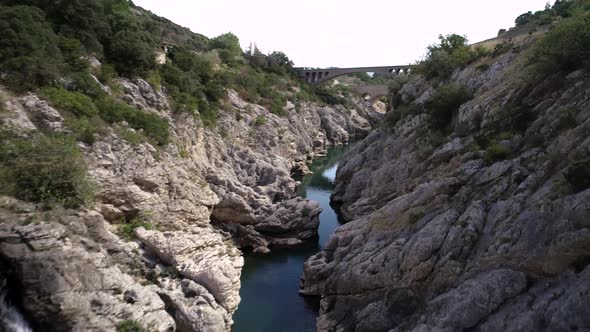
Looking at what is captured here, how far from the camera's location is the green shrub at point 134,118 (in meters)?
23.7

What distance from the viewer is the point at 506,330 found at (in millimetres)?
11523

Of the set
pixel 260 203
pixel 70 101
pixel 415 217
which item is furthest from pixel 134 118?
pixel 415 217

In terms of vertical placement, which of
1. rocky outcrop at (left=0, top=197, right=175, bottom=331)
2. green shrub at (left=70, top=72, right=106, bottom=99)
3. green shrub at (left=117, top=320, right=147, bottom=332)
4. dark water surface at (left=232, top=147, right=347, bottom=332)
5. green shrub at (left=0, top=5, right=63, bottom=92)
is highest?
Result: green shrub at (left=0, top=5, right=63, bottom=92)

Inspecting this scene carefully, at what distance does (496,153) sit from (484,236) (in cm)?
555

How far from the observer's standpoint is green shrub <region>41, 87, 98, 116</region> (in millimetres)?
21375

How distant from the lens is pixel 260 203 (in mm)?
30594

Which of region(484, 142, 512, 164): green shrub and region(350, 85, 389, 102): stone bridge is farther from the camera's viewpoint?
region(350, 85, 389, 102): stone bridge

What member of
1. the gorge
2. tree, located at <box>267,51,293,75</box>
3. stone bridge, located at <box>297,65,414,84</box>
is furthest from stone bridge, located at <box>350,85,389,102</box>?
the gorge

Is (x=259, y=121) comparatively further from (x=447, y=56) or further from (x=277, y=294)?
(x=277, y=294)

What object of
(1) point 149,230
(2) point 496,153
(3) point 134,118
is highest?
(3) point 134,118

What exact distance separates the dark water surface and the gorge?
128 millimetres

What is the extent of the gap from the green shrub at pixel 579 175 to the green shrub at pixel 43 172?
1881 centimetres

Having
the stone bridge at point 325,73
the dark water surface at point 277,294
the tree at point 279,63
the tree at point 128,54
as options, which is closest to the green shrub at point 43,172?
the dark water surface at point 277,294

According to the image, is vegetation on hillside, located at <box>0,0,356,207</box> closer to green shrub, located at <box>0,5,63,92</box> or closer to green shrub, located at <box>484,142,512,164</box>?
green shrub, located at <box>0,5,63,92</box>
